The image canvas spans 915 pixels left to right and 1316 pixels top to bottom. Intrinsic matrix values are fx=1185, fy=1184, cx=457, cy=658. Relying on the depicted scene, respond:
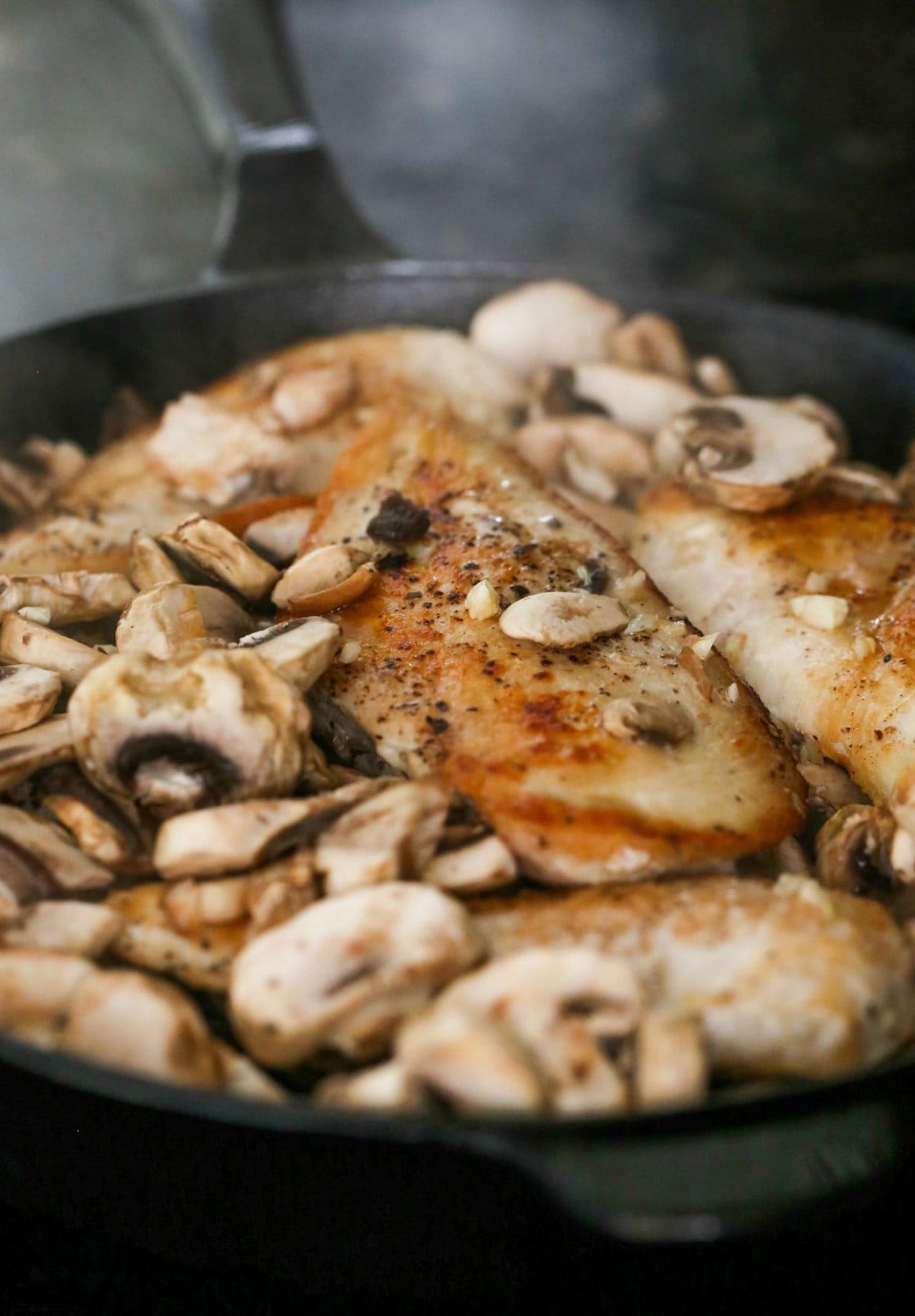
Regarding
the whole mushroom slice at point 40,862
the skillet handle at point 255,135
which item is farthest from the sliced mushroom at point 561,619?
the skillet handle at point 255,135

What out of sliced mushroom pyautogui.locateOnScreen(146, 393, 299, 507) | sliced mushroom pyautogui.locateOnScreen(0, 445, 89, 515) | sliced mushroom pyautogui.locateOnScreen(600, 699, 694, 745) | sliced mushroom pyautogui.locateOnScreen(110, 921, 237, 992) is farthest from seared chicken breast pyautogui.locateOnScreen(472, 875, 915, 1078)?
sliced mushroom pyautogui.locateOnScreen(0, 445, 89, 515)

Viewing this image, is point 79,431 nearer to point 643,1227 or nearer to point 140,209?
point 140,209

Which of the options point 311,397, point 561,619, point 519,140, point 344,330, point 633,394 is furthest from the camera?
point 519,140

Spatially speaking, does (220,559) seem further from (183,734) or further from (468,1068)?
(468,1068)

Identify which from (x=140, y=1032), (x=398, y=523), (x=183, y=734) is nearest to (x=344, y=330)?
(x=398, y=523)

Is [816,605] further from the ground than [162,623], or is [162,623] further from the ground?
[162,623]

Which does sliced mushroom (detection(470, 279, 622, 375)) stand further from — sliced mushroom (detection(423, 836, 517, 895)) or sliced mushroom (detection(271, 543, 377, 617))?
sliced mushroom (detection(423, 836, 517, 895))
